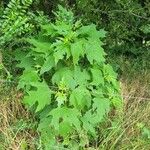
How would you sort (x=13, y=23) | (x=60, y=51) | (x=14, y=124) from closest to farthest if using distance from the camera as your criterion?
(x=60, y=51)
(x=14, y=124)
(x=13, y=23)

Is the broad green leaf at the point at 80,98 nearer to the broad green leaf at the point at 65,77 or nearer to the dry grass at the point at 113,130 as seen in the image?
the broad green leaf at the point at 65,77

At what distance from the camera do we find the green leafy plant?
384 centimetres

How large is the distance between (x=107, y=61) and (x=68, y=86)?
1.45 meters

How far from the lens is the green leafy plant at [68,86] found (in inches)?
151

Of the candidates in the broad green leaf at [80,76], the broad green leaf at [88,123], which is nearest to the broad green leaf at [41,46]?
the broad green leaf at [80,76]

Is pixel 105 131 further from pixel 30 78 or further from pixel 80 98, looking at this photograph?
pixel 30 78

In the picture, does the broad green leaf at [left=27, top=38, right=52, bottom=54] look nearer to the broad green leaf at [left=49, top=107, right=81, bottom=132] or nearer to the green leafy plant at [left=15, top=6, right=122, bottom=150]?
the green leafy plant at [left=15, top=6, right=122, bottom=150]

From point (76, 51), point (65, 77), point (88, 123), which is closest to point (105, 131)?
point (88, 123)

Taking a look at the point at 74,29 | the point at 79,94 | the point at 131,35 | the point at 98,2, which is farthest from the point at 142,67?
the point at 79,94

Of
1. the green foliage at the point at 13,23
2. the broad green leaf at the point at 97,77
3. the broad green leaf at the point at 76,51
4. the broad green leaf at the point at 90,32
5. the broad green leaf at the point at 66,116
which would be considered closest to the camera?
the broad green leaf at the point at 66,116

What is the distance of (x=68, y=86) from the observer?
390cm

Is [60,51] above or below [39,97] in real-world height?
above

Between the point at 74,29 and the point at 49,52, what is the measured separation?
1.43 ft

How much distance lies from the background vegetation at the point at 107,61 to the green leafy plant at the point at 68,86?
9 centimetres
